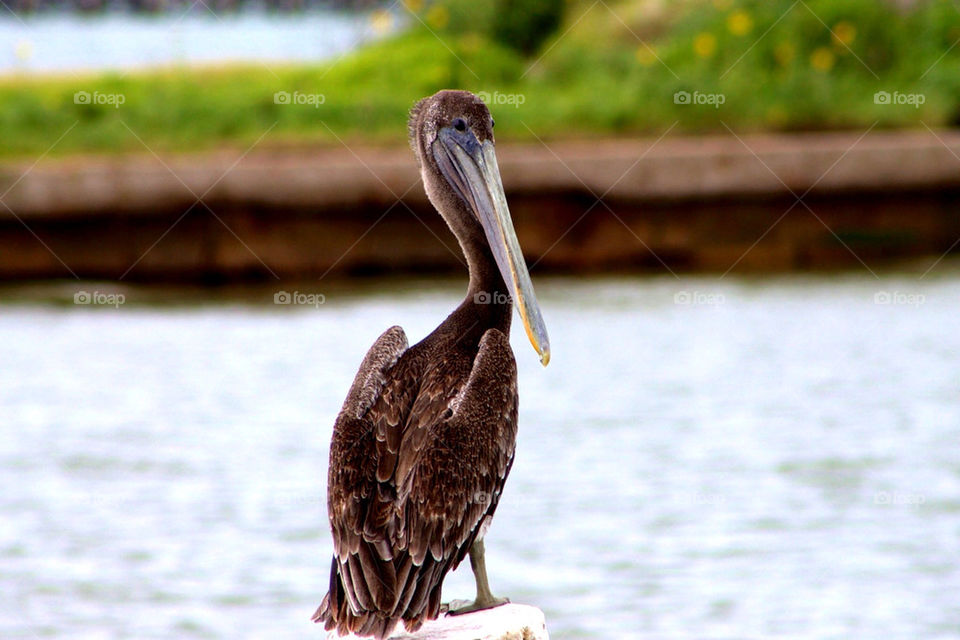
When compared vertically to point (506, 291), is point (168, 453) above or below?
above

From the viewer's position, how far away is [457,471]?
168 inches

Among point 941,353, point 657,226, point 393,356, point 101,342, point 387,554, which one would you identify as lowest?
point 387,554

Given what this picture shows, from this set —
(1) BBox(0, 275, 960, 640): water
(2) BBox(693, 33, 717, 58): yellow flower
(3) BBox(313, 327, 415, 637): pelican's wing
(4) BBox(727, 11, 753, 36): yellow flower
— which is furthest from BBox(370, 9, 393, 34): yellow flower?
(3) BBox(313, 327, 415, 637): pelican's wing

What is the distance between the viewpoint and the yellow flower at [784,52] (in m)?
15.5

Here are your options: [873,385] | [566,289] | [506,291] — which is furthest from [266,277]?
[506,291]

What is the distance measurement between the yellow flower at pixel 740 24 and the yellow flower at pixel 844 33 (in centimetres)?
85

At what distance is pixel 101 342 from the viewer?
1252 centimetres

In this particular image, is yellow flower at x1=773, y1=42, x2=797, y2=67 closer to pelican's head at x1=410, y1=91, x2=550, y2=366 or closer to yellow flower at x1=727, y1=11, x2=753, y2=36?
yellow flower at x1=727, y1=11, x2=753, y2=36

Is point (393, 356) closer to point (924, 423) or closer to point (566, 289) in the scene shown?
point (924, 423)

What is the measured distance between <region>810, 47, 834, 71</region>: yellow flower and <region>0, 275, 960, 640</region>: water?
9.23 ft

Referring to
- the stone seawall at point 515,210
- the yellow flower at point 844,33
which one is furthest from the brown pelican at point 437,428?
the yellow flower at point 844,33

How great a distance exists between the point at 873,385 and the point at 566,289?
10.6ft

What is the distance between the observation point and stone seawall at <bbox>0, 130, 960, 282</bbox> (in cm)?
1300

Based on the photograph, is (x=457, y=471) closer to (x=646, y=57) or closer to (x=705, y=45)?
(x=705, y=45)
